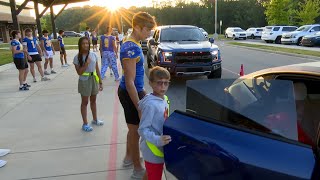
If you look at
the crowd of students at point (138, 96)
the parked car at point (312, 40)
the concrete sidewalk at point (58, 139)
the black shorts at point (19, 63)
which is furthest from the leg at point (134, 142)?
the parked car at point (312, 40)

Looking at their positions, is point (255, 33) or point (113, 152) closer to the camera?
point (113, 152)

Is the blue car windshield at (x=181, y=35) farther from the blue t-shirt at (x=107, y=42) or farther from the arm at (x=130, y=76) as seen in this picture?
the arm at (x=130, y=76)

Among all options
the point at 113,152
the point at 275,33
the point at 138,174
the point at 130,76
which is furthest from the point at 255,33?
the point at 130,76

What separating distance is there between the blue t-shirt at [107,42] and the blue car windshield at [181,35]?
1.70 m

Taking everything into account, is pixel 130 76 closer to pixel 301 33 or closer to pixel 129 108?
pixel 129 108

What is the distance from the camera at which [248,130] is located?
180 cm

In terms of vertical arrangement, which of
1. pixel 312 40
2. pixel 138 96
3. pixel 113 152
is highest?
pixel 138 96

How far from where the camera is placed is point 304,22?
1603 inches

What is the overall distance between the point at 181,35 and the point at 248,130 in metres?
8.54

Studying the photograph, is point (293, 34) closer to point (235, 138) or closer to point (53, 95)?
point (53, 95)

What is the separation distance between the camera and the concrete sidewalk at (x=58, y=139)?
3947mm

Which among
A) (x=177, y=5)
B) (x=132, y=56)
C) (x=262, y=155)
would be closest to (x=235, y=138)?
(x=262, y=155)

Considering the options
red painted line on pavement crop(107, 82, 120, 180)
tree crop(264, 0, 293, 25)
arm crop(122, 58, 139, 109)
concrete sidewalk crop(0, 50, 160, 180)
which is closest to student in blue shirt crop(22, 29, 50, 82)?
concrete sidewalk crop(0, 50, 160, 180)

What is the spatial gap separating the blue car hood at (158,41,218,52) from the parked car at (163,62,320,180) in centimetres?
615
